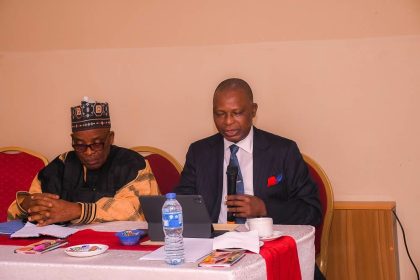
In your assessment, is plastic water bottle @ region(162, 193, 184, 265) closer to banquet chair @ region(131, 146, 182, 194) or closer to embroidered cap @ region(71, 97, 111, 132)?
embroidered cap @ region(71, 97, 111, 132)

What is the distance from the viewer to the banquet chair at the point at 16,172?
4.31m

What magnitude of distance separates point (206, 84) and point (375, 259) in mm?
1653

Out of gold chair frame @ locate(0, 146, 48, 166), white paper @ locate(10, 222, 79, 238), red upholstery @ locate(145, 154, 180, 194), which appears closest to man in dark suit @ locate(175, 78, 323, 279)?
red upholstery @ locate(145, 154, 180, 194)

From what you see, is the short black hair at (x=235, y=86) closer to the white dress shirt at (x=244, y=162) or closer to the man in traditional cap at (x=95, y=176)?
the white dress shirt at (x=244, y=162)

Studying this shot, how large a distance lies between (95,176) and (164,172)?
707 mm

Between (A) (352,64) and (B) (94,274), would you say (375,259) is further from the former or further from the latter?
(B) (94,274)

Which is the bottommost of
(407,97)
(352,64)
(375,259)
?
(375,259)

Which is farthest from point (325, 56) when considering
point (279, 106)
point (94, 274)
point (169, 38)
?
point (94, 274)

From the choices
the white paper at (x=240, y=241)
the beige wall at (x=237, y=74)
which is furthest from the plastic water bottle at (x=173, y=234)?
the beige wall at (x=237, y=74)

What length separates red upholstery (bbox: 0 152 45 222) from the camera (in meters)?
4.31

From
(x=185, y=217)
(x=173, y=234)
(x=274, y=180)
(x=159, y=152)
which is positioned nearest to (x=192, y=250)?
(x=173, y=234)

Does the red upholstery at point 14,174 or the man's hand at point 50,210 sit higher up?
the red upholstery at point 14,174

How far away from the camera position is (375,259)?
12.0 feet

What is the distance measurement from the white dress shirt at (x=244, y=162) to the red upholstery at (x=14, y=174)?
5.09ft
